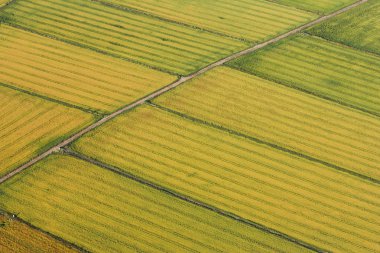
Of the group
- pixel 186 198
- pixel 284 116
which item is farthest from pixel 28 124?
pixel 284 116

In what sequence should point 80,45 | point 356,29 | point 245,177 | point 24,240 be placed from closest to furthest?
point 24,240 → point 245,177 → point 80,45 → point 356,29

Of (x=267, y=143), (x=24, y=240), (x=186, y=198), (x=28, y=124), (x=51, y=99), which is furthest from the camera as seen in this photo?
(x=51, y=99)

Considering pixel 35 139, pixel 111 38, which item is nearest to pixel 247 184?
pixel 35 139

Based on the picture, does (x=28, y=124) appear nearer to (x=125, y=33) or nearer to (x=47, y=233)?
(x=47, y=233)

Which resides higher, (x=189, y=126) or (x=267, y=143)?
(x=189, y=126)

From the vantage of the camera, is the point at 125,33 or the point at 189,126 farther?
the point at 125,33

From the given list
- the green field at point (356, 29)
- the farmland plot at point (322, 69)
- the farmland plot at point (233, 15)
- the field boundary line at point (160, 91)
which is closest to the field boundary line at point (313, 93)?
the farmland plot at point (322, 69)
